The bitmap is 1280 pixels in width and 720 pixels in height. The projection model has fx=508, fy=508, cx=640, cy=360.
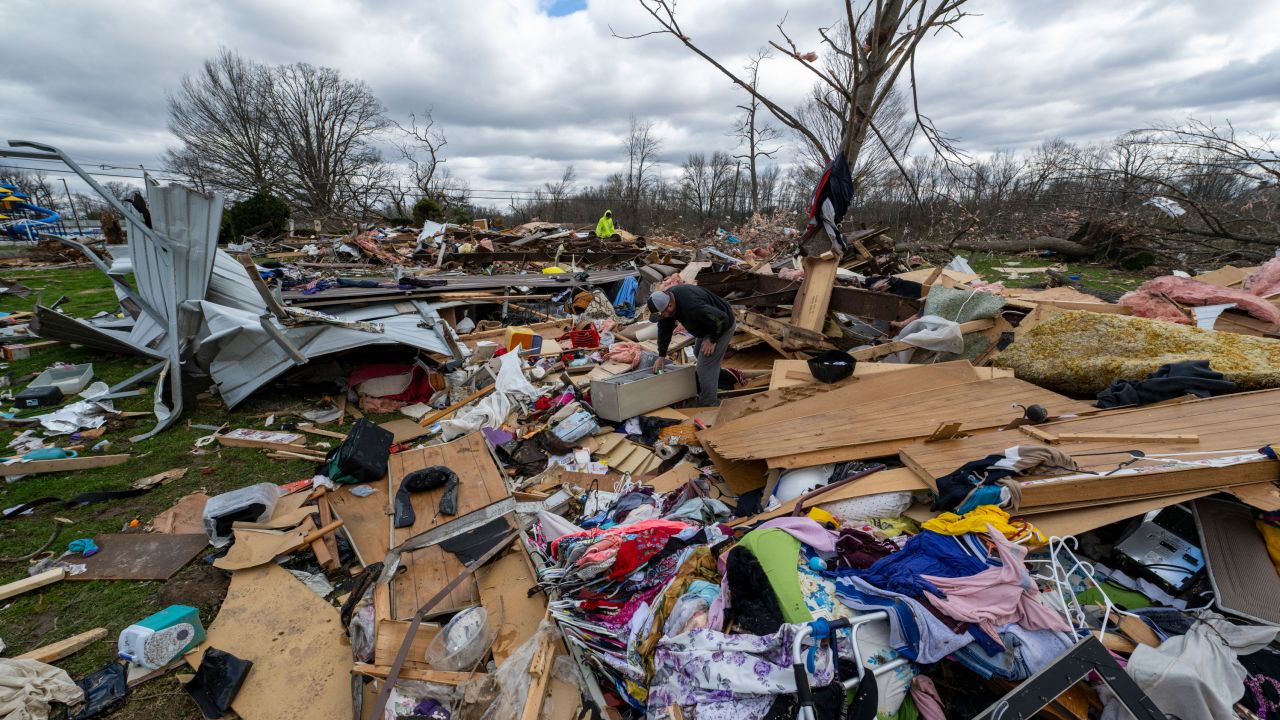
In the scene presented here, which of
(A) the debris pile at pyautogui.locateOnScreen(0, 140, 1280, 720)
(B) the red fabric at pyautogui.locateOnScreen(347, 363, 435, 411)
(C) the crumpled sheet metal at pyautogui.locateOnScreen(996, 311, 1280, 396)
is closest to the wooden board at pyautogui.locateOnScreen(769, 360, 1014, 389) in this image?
(A) the debris pile at pyautogui.locateOnScreen(0, 140, 1280, 720)

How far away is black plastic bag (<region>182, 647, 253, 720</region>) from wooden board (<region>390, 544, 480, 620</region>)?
0.73 m

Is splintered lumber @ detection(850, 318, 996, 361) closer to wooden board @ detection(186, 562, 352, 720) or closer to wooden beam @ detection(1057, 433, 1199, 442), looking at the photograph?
wooden beam @ detection(1057, 433, 1199, 442)

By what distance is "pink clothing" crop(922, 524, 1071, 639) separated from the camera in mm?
1863

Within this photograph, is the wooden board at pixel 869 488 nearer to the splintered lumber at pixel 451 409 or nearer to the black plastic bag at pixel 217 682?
the black plastic bag at pixel 217 682

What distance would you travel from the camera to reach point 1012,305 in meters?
5.58

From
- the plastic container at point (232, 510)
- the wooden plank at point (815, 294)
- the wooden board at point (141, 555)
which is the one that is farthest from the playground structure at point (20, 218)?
the wooden plank at point (815, 294)

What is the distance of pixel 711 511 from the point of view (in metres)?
3.48

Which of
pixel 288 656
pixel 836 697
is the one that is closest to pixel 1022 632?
pixel 836 697

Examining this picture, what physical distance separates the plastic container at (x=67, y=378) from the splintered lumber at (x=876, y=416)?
7.31 meters

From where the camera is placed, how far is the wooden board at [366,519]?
11.5ft

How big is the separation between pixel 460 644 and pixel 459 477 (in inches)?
69.7

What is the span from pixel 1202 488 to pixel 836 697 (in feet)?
7.08

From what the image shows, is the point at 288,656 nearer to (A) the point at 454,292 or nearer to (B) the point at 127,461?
(B) the point at 127,461

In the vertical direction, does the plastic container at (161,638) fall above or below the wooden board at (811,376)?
below
